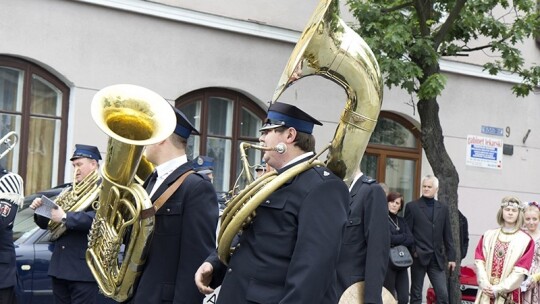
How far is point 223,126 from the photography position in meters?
14.6

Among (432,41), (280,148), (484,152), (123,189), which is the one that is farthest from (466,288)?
(280,148)

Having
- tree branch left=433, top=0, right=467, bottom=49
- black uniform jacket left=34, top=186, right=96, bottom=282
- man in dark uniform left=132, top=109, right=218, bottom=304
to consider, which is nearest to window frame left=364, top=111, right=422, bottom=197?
tree branch left=433, top=0, right=467, bottom=49

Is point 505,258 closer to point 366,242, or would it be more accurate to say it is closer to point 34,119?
point 366,242

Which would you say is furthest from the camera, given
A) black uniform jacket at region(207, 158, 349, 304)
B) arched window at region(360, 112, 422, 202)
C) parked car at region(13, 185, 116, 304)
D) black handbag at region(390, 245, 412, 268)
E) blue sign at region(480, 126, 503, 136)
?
blue sign at region(480, 126, 503, 136)

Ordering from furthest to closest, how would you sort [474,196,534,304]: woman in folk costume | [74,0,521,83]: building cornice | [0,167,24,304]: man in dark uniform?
1. [74,0,521,83]: building cornice
2. [474,196,534,304]: woman in folk costume
3. [0,167,24,304]: man in dark uniform

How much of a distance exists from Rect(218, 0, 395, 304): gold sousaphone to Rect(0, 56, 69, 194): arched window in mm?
7936

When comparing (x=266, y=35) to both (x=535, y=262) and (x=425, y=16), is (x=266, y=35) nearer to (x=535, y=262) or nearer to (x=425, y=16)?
(x=425, y=16)

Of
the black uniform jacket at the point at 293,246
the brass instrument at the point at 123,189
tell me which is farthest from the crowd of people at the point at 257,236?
the brass instrument at the point at 123,189

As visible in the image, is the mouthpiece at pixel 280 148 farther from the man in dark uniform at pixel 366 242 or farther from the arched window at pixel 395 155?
the arched window at pixel 395 155

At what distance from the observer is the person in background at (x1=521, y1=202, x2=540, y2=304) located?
9.51 metres

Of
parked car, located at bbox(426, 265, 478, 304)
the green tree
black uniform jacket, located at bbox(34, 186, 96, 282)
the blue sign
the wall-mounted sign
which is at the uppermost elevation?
the green tree

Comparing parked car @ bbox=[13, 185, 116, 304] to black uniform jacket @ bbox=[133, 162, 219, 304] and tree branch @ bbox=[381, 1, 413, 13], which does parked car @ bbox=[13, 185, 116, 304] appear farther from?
tree branch @ bbox=[381, 1, 413, 13]

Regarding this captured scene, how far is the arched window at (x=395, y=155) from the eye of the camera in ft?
54.6

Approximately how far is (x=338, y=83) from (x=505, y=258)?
4877mm
